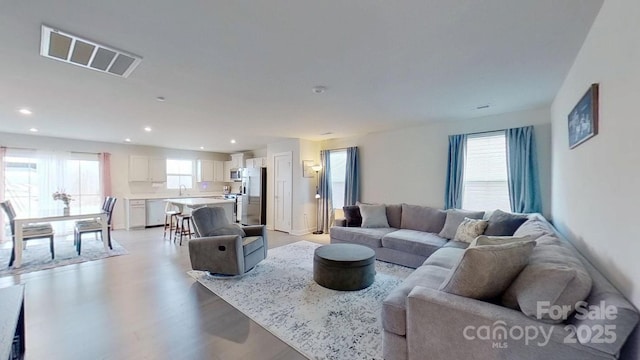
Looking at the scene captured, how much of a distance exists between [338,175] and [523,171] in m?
3.60

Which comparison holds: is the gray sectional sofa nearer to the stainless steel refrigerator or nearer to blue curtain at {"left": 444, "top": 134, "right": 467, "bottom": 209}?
blue curtain at {"left": 444, "top": 134, "right": 467, "bottom": 209}

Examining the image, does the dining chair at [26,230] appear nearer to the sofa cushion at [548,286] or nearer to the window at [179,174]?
the window at [179,174]

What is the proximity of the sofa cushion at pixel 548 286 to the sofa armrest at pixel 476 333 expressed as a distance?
0.24ft

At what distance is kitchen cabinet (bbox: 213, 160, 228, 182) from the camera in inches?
357

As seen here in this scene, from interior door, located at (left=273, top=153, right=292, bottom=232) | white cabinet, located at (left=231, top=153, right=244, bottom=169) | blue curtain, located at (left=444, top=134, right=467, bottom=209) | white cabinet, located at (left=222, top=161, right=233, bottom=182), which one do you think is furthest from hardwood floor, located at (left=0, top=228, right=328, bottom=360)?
white cabinet, located at (left=222, top=161, right=233, bottom=182)

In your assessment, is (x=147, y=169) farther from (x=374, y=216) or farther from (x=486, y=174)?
(x=486, y=174)

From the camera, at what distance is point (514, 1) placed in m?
1.51

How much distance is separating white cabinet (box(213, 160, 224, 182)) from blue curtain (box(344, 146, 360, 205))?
5272 millimetres

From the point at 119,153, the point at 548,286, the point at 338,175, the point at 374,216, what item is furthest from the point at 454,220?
the point at 119,153

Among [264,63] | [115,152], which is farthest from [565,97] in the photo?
[115,152]

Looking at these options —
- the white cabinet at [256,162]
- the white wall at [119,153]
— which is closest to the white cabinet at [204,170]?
the white wall at [119,153]

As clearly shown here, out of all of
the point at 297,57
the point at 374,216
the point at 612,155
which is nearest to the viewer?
the point at 612,155

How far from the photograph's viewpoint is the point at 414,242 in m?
3.80

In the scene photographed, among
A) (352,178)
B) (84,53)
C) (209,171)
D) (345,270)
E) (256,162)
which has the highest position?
(84,53)
